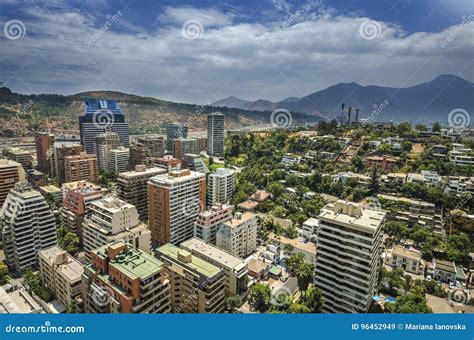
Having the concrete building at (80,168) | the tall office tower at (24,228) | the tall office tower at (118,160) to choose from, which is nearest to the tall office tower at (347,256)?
the tall office tower at (24,228)

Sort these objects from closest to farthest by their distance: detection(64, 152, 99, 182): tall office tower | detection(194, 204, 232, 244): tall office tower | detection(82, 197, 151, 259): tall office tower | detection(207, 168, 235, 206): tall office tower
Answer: detection(82, 197, 151, 259): tall office tower < detection(194, 204, 232, 244): tall office tower < detection(207, 168, 235, 206): tall office tower < detection(64, 152, 99, 182): tall office tower

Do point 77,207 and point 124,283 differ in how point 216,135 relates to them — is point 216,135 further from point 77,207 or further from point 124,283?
point 124,283

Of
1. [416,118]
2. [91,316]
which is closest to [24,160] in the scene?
[91,316]

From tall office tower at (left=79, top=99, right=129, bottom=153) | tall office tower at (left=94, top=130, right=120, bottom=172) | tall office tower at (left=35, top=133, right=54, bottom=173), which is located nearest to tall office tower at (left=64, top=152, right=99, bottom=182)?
tall office tower at (left=94, top=130, right=120, bottom=172)

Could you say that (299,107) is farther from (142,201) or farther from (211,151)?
(142,201)

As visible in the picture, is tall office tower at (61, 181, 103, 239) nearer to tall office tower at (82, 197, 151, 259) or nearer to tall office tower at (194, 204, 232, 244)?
tall office tower at (82, 197, 151, 259)

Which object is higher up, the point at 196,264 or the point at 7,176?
the point at 7,176

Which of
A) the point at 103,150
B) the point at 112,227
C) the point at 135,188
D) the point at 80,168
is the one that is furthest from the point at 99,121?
the point at 112,227
